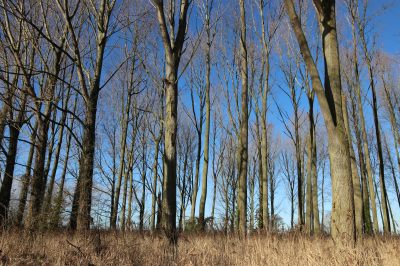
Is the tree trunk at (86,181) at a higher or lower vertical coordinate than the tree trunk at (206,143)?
lower

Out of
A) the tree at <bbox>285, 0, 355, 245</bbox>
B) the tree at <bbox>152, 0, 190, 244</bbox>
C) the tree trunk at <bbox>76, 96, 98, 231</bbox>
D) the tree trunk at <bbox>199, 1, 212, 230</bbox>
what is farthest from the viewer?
the tree trunk at <bbox>199, 1, 212, 230</bbox>

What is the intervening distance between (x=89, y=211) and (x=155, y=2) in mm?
3546

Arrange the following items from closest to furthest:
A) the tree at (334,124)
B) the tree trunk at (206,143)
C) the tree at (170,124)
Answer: the tree at (334,124), the tree at (170,124), the tree trunk at (206,143)

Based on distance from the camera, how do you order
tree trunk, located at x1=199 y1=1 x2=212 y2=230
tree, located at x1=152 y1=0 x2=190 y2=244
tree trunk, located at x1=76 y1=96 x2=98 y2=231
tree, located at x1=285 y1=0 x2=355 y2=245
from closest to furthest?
1. tree, located at x1=285 y1=0 x2=355 y2=245
2. tree, located at x1=152 y1=0 x2=190 y2=244
3. tree trunk, located at x1=76 y1=96 x2=98 y2=231
4. tree trunk, located at x1=199 y1=1 x2=212 y2=230

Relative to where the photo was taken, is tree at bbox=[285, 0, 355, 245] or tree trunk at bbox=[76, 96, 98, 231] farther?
tree trunk at bbox=[76, 96, 98, 231]

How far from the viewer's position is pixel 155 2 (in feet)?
16.5

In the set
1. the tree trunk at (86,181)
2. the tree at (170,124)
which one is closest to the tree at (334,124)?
the tree at (170,124)

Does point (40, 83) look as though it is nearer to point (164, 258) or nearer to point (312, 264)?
point (164, 258)

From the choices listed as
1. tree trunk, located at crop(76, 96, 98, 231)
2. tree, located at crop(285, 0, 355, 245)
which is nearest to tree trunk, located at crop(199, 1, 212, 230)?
tree trunk, located at crop(76, 96, 98, 231)

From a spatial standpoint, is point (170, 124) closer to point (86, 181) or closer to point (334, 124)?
point (86, 181)

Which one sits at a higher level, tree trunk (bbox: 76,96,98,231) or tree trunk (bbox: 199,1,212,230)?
tree trunk (bbox: 199,1,212,230)

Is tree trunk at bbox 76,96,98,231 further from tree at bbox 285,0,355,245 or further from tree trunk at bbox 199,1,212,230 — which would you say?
tree trunk at bbox 199,1,212,230

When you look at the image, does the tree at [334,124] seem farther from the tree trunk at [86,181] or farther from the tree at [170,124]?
the tree trunk at [86,181]

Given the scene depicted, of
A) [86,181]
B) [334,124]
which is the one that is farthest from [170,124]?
[334,124]
